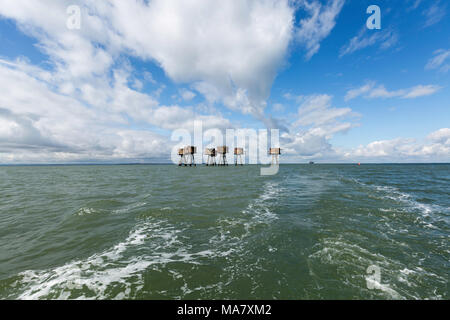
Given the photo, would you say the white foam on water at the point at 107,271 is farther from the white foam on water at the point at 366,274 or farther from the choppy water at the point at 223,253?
the white foam on water at the point at 366,274

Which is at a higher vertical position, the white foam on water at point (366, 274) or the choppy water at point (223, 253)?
the white foam on water at point (366, 274)

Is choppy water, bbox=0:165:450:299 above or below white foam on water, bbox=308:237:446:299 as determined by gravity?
below

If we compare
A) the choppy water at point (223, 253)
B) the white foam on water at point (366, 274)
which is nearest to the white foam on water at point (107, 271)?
the choppy water at point (223, 253)

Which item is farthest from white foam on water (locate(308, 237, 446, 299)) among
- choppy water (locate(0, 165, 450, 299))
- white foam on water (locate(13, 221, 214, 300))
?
white foam on water (locate(13, 221, 214, 300))

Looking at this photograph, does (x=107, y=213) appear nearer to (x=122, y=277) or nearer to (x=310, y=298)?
(x=122, y=277)

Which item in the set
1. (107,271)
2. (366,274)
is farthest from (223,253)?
(366,274)

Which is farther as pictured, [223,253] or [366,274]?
[223,253]

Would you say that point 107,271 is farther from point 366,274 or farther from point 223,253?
point 366,274

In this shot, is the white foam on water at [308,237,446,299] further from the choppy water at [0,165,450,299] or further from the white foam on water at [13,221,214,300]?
the white foam on water at [13,221,214,300]

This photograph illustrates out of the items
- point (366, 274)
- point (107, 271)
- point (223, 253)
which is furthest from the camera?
point (223, 253)

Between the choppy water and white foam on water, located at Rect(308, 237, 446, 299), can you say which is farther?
the choppy water

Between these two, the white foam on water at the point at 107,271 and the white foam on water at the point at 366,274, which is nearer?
the white foam on water at the point at 366,274
